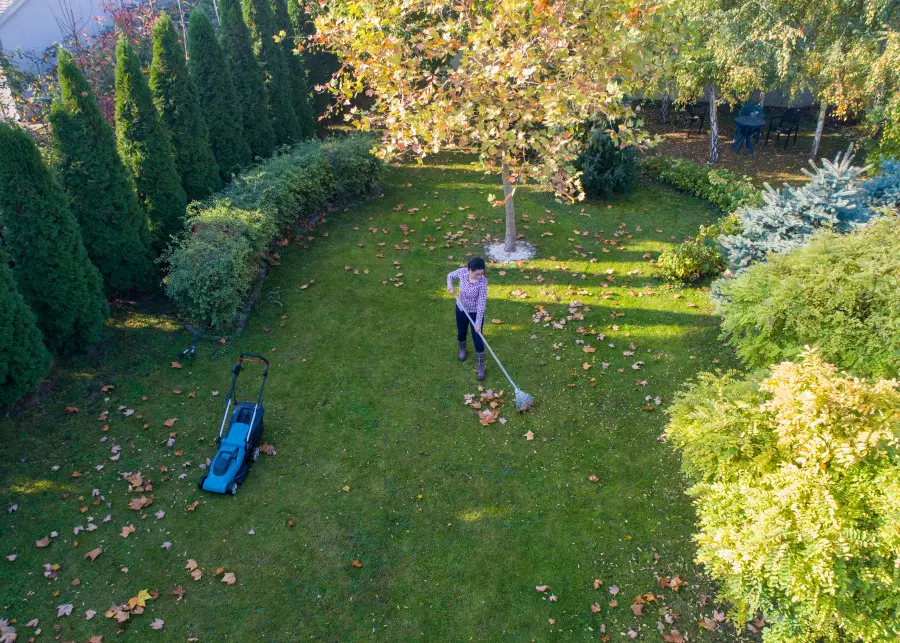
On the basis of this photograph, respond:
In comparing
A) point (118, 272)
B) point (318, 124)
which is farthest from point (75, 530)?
point (318, 124)

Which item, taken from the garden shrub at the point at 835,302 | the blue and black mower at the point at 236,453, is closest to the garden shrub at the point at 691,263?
the garden shrub at the point at 835,302

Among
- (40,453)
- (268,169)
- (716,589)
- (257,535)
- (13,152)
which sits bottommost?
(716,589)

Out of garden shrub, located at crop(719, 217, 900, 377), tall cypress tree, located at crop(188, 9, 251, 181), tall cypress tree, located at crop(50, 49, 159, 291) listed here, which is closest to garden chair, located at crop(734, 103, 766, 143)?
garden shrub, located at crop(719, 217, 900, 377)

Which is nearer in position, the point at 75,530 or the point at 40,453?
the point at 75,530

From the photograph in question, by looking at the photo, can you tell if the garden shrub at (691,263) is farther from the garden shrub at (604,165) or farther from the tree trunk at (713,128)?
the tree trunk at (713,128)

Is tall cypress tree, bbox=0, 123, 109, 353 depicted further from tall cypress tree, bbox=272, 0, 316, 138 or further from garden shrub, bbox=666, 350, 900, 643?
garden shrub, bbox=666, 350, 900, 643

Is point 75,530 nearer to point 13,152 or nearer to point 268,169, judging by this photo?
point 13,152
